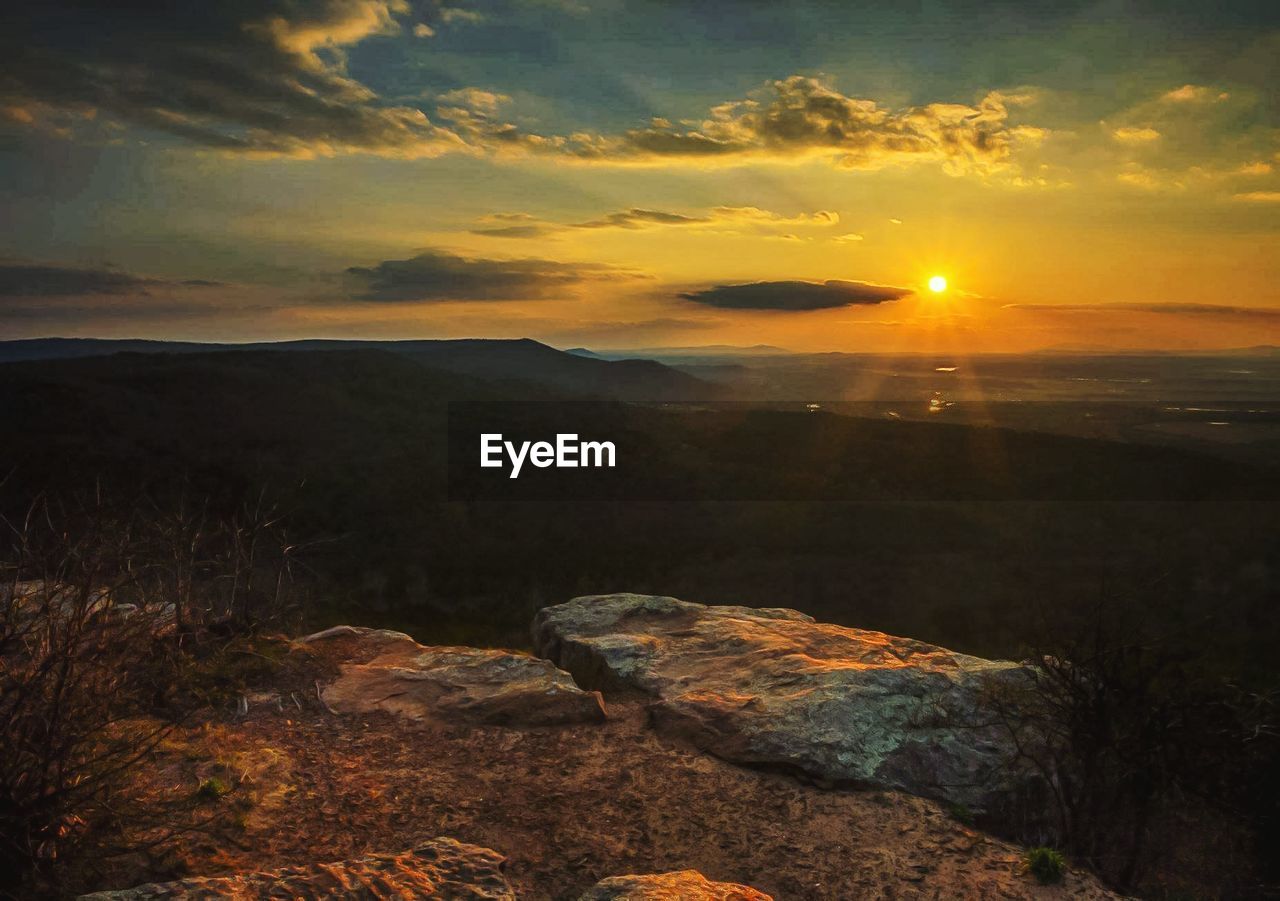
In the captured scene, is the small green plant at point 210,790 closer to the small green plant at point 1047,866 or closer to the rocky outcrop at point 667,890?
the rocky outcrop at point 667,890

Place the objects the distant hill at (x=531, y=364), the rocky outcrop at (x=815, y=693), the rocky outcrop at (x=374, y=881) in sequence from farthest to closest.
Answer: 1. the distant hill at (x=531, y=364)
2. the rocky outcrop at (x=815, y=693)
3. the rocky outcrop at (x=374, y=881)

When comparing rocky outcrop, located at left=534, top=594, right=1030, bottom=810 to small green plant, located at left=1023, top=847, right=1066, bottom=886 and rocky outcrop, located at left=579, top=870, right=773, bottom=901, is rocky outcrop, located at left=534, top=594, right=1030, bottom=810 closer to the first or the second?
small green plant, located at left=1023, top=847, right=1066, bottom=886

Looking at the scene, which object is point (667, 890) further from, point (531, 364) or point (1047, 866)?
point (531, 364)

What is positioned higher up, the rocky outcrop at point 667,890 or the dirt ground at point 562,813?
the rocky outcrop at point 667,890

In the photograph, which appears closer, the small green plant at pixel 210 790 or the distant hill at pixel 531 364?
the small green plant at pixel 210 790

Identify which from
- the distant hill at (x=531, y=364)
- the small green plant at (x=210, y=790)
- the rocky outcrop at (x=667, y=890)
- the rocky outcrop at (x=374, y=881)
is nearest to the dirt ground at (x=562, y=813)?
the small green plant at (x=210, y=790)

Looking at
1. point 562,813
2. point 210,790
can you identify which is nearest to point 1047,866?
point 562,813

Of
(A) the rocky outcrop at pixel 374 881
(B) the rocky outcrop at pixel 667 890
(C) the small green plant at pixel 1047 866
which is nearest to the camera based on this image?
(A) the rocky outcrop at pixel 374 881
